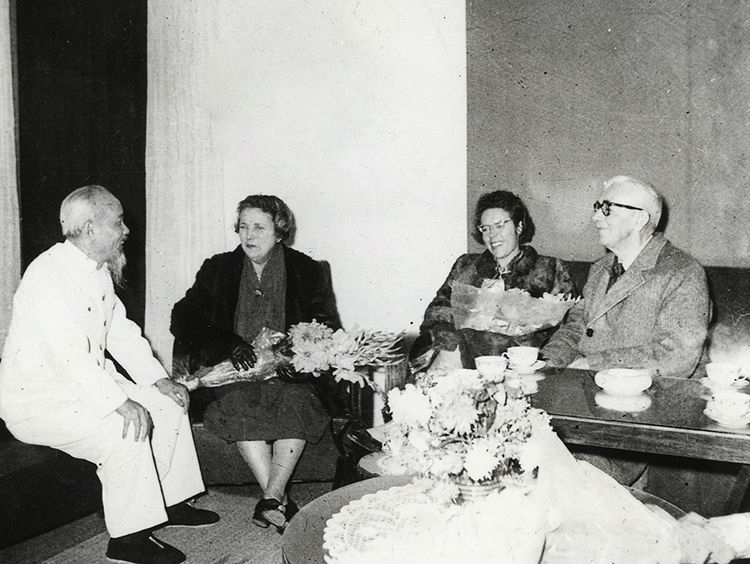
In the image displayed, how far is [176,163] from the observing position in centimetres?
532

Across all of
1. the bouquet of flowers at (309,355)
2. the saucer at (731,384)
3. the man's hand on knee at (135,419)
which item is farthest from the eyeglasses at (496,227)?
the man's hand on knee at (135,419)

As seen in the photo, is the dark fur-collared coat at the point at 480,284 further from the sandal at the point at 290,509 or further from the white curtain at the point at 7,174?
the white curtain at the point at 7,174

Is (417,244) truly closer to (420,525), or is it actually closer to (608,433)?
(608,433)

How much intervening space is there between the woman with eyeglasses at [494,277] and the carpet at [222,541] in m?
1.14

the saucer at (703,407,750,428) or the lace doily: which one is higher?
the saucer at (703,407,750,428)

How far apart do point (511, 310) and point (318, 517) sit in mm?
1829

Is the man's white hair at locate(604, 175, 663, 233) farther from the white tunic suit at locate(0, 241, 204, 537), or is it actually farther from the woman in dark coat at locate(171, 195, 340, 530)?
the white tunic suit at locate(0, 241, 204, 537)

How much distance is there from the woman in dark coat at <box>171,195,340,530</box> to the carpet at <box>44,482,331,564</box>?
0.21 m

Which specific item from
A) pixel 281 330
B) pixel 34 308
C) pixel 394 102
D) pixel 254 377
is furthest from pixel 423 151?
pixel 34 308

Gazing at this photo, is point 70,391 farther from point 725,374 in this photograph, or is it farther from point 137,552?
point 725,374

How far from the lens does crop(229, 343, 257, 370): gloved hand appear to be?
366 centimetres

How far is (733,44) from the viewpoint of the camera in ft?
12.5

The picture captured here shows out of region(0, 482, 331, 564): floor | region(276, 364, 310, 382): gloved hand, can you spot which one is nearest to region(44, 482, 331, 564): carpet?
region(0, 482, 331, 564): floor

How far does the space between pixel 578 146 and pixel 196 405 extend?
272 centimetres
